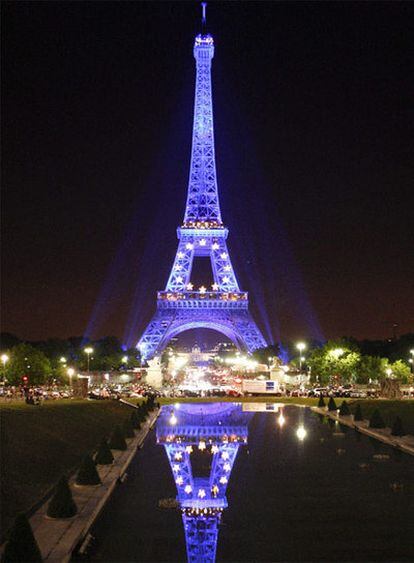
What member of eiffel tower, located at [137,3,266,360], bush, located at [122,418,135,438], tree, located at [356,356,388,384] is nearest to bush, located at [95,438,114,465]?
bush, located at [122,418,135,438]

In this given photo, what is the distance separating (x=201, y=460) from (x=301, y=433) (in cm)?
1149

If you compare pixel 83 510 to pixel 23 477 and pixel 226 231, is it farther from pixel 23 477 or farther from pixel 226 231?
pixel 226 231

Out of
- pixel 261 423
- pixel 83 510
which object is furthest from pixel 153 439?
pixel 83 510

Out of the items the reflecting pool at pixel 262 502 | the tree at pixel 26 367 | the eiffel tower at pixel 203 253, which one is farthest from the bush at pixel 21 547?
the eiffel tower at pixel 203 253

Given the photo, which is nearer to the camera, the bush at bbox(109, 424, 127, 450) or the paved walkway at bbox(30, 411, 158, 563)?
the paved walkway at bbox(30, 411, 158, 563)

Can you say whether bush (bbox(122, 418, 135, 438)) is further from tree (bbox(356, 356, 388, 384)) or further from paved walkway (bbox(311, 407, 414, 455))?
tree (bbox(356, 356, 388, 384))

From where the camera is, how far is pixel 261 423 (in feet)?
149

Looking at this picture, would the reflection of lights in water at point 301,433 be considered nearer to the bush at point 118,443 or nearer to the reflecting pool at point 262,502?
the reflecting pool at point 262,502

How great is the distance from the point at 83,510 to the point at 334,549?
728 centimetres

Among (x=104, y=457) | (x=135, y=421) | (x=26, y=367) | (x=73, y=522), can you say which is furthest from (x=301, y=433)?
(x=26, y=367)

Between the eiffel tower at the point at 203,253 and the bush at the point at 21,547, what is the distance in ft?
311

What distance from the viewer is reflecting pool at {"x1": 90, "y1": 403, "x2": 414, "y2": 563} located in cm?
1611

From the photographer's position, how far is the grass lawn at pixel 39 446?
21.0 m

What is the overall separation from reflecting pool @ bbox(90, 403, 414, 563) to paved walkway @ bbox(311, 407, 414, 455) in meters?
0.66
